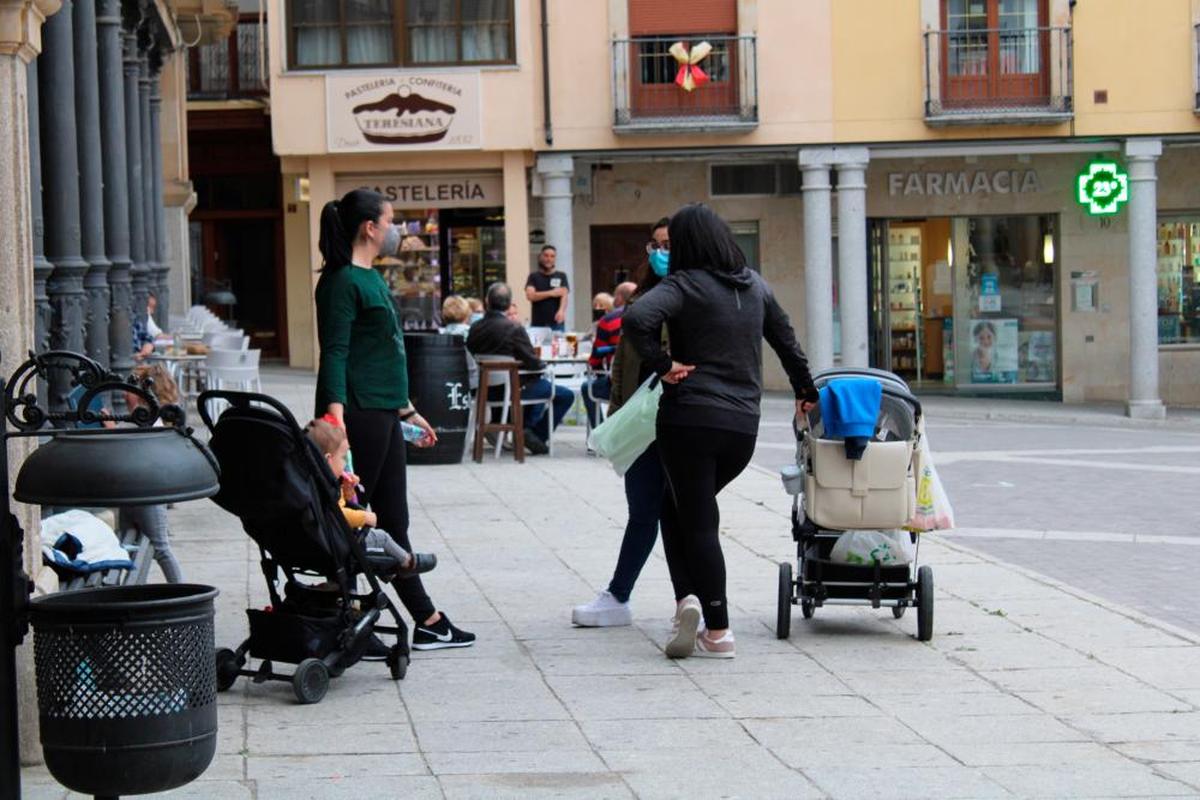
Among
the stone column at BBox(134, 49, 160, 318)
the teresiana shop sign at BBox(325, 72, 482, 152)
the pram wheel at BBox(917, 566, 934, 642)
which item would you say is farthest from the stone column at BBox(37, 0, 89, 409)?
the teresiana shop sign at BBox(325, 72, 482, 152)

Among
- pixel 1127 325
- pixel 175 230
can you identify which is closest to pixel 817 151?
pixel 1127 325

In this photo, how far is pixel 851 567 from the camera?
8797mm

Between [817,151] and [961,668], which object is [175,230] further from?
[961,668]

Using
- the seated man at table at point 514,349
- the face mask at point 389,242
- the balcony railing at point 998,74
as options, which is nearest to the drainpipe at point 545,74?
the balcony railing at point 998,74

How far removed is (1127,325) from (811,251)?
19.0 ft

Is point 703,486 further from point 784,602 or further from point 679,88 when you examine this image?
point 679,88

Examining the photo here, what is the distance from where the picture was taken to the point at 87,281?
12.8 metres

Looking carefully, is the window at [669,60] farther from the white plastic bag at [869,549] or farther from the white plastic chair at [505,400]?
the white plastic bag at [869,549]

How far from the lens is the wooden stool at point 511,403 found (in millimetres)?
17047

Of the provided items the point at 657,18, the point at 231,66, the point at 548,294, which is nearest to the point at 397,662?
the point at 548,294

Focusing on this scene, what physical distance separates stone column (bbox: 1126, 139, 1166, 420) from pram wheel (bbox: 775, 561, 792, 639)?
20.8 m

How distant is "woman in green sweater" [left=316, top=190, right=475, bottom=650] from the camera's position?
26.5 feet

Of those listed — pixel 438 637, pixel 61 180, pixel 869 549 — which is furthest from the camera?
pixel 61 180

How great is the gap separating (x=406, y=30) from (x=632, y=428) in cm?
2082
